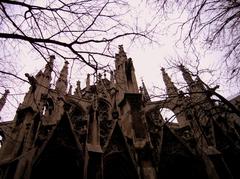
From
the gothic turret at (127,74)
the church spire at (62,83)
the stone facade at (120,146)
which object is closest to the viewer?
the church spire at (62,83)

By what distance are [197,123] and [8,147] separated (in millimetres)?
7036

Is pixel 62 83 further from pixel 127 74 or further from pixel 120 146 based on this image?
pixel 120 146

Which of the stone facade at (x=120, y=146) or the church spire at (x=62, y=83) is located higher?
the church spire at (x=62, y=83)

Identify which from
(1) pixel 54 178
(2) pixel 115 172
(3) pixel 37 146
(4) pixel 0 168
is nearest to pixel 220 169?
(2) pixel 115 172

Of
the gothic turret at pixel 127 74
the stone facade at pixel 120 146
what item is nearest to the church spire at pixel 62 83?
the stone facade at pixel 120 146

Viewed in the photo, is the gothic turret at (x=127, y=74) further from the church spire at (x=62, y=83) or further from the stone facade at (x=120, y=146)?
the church spire at (x=62, y=83)

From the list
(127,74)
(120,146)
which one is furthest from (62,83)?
(120,146)

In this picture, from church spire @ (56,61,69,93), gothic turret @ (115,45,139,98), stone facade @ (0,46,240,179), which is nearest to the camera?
church spire @ (56,61,69,93)

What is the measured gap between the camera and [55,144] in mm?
6293

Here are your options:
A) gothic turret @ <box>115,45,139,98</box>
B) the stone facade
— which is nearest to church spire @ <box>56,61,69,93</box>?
the stone facade

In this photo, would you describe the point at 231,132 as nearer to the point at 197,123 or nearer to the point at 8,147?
the point at 197,123

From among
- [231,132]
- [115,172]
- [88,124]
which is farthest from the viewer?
[231,132]

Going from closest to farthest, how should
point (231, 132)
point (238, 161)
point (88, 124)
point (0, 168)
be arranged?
point (0, 168)
point (88, 124)
point (238, 161)
point (231, 132)

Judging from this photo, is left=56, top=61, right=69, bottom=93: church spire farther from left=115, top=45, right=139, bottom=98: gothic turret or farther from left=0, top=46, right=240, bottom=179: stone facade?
left=115, top=45, right=139, bottom=98: gothic turret
